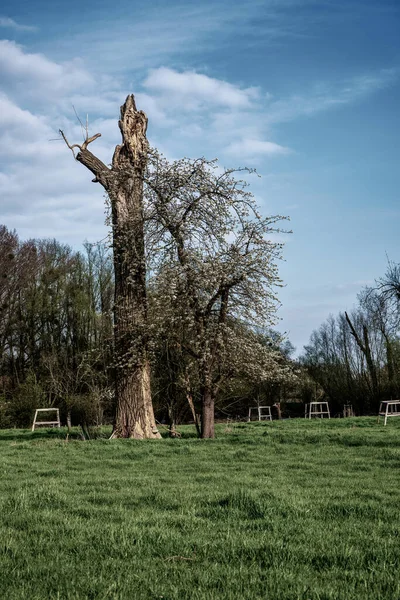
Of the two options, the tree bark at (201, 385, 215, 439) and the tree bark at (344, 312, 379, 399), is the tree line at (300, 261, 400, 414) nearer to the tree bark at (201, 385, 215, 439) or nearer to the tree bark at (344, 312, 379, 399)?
the tree bark at (344, 312, 379, 399)

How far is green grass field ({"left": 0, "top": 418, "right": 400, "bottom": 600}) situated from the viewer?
440 cm

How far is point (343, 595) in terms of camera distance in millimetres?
4141

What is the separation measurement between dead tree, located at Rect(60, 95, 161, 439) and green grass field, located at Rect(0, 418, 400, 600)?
7.28 metres

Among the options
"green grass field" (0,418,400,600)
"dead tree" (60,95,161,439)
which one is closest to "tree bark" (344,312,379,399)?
"dead tree" (60,95,161,439)

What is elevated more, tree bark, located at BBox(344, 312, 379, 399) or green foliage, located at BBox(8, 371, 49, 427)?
tree bark, located at BBox(344, 312, 379, 399)

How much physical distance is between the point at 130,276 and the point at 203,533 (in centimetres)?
1410

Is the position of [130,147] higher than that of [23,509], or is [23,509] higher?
[130,147]

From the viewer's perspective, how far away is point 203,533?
19.1 ft

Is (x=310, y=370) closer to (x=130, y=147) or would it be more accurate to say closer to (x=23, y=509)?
(x=130, y=147)

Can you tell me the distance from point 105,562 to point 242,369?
14.2 meters

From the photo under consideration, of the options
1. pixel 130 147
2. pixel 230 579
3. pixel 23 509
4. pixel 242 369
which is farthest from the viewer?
pixel 130 147

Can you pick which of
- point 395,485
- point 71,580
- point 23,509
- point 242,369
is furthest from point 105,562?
point 242,369

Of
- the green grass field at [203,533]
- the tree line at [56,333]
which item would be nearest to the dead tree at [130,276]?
→ the green grass field at [203,533]

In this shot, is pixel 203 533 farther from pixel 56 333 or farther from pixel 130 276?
pixel 56 333
